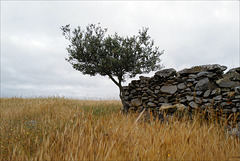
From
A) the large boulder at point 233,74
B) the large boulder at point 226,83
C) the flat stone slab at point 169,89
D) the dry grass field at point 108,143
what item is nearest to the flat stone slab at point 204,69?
the large boulder at point 233,74

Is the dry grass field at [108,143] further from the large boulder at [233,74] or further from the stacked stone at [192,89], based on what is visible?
the large boulder at [233,74]

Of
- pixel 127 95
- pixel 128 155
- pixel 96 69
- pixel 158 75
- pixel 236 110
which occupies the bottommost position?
pixel 128 155

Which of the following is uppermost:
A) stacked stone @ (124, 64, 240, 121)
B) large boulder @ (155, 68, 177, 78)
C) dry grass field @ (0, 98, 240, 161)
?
large boulder @ (155, 68, 177, 78)

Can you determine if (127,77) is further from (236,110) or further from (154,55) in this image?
(236,110)

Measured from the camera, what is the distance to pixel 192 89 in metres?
7.52

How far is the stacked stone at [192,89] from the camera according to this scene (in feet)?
21.3

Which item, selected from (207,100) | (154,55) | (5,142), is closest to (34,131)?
(5,142)

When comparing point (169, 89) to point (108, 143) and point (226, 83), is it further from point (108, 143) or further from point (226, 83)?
point (108, 143)

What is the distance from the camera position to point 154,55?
11.1 m

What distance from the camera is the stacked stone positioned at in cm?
650

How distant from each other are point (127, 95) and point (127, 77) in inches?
71.3

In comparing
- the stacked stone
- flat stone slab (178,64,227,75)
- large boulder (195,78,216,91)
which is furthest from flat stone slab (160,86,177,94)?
large boulder (195,78,216,91)

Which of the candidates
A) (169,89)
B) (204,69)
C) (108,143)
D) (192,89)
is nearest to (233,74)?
(204,69)

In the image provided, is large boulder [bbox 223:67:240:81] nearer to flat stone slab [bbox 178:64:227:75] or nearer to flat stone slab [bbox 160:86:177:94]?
flat stone slab [bbox 178:64:227:75]
